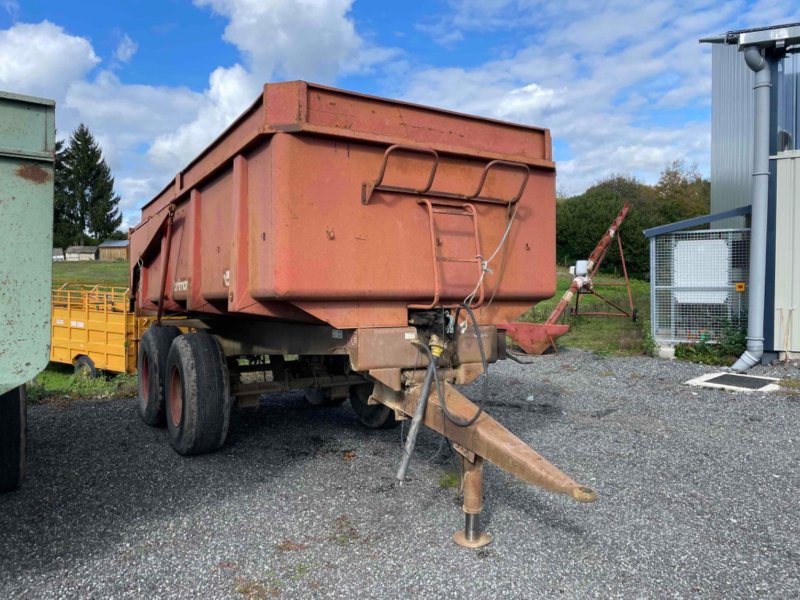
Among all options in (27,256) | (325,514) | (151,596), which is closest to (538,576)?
(325,514)

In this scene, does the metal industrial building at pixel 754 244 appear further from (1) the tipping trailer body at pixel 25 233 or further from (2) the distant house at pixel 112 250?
(2) the distant house at pixel 112 250

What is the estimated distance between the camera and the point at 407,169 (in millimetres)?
3793

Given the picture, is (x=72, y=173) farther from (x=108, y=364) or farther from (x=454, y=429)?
(x=454, y=429)

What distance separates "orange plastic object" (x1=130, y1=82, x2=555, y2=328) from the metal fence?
745cm

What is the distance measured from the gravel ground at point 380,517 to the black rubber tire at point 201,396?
18cm

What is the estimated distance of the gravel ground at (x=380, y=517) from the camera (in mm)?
2979

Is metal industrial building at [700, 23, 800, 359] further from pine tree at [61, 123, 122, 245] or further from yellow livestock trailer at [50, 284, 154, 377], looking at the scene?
pine tree at [61, 123, 122, 245]

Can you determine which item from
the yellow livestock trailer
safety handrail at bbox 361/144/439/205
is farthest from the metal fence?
the yellow livestock trailer

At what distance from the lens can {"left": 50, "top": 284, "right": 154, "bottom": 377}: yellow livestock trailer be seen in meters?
10.8

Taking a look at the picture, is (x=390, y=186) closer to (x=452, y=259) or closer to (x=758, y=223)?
(x=452, y=259)

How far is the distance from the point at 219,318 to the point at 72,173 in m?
68.8

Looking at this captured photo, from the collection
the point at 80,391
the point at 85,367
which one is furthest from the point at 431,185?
the point at 85,367

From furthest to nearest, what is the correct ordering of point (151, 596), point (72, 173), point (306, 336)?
1. point (72, 173)
2. point (306, 336)
3. point (151, 596)

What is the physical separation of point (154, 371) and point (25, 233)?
342 cm
